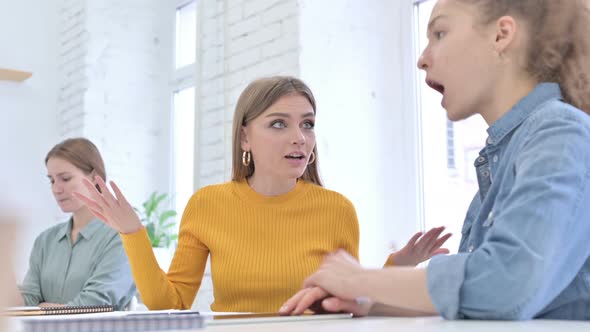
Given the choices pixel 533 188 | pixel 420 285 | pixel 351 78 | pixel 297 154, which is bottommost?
pixel 420 285

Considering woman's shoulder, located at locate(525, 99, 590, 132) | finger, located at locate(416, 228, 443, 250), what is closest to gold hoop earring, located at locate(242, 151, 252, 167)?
finger, located at locate(416, 228, 443, 250)

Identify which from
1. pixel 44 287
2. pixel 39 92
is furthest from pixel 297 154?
pixel 39 92

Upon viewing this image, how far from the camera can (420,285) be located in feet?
2.61

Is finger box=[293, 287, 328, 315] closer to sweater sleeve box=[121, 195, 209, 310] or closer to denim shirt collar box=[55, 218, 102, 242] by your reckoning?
sweater sleeve box=[121, 195, 209, 310]

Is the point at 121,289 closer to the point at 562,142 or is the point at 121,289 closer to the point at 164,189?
the point at 562,142

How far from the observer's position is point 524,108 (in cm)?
97

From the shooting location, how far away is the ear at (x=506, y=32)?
991 mm

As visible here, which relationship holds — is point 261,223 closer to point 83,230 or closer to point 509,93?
point 509,93

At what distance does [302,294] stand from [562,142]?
41 centimetres

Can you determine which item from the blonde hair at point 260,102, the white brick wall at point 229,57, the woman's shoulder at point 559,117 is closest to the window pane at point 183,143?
the white brick wall at point 229,57

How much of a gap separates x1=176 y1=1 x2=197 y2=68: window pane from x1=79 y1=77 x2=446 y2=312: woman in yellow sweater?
3.10 m

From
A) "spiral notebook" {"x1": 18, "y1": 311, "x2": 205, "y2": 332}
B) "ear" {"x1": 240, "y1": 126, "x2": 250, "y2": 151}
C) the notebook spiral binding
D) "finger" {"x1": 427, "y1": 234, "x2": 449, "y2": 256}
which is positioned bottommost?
the notebook spiral binding

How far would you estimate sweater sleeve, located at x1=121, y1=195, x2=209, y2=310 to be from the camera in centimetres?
162

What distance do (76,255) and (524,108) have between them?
201 centimetres
